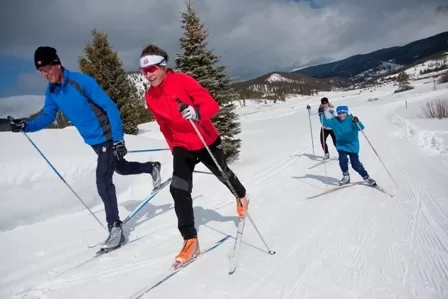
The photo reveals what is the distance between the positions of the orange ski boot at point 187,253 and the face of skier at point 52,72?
8.66 feet

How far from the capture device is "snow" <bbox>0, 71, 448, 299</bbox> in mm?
3105

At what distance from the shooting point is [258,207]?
18.7 feet

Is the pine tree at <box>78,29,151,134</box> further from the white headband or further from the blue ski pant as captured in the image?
the white headband

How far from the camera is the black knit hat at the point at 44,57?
3799 mm

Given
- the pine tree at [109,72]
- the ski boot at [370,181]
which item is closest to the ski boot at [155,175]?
the ski boot at [370,181]

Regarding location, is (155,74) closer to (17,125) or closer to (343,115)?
(17,125)

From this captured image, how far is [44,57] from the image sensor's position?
3840 millimetres

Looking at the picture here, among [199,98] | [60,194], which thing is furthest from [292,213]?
[60,194]

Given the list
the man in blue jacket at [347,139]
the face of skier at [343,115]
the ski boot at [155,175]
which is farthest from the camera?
the face of skier at [343,115]

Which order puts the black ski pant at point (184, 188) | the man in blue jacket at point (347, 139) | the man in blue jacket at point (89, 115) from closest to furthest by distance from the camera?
the black ski pant at point (184, 188) < the man in blue jacket at point (89, 115) < the man in blue jacket at point (347, 139)

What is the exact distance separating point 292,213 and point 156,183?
2413 mm

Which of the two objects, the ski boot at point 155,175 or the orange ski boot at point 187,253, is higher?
the ski boot at point 155,175

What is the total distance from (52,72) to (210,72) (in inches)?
327

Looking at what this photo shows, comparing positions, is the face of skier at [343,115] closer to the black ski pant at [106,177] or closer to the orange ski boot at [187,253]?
the orange ski boot at [187,253]
